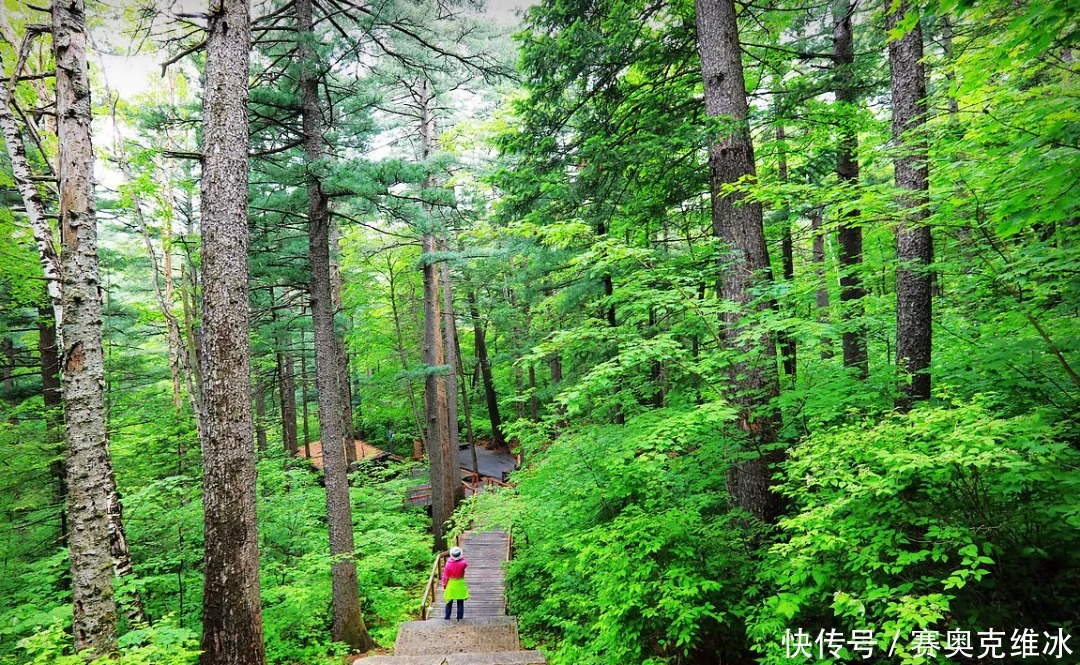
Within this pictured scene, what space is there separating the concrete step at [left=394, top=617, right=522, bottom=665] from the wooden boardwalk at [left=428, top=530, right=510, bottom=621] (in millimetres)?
782

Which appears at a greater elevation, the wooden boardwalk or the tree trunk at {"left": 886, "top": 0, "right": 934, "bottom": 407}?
the tree trunk at {"left": 886, "top": 0, "right": 934, "bottom": 407}

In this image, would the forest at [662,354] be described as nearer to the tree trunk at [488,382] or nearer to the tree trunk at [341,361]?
the tree trunk at [341,361]

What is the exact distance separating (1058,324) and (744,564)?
3.43 meters

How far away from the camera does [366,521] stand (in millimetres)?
11969

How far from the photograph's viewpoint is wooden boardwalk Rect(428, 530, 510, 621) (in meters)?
10.0

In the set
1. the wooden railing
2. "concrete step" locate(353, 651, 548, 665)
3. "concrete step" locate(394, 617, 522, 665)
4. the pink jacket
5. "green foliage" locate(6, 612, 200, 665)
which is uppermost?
"green foliage" locate(6, 612, 200, 665)

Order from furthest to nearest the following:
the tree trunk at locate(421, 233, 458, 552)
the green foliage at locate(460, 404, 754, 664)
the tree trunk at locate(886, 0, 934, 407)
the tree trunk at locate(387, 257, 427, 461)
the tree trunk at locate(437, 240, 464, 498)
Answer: the tree trunk at locate(387, 257, 427, 461) < the tree trunk at locate(437, 240, 464, 498) < the tree trunk at locate(421, 233, 458, 552) < the tree trunk at locate(886, 0, 934, 407) < the green foliage at locate(460, 404, 754, 664)

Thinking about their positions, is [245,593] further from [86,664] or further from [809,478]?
[809,478]

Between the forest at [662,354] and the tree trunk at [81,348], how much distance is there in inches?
1.0

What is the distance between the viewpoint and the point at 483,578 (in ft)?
38.3

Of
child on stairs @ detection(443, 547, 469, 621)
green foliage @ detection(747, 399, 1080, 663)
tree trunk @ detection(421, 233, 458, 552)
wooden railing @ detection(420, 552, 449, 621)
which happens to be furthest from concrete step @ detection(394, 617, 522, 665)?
green foliage @ detection(747, 399, 1080, 663)

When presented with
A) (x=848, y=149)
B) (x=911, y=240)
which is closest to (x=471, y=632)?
(x=911, y=240)

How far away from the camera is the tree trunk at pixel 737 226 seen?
505 cm

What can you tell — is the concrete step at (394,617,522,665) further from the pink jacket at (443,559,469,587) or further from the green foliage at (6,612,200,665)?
the green foliage at (6,612,200,665)
